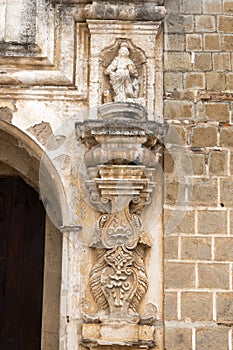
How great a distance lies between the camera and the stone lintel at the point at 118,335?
4.15m

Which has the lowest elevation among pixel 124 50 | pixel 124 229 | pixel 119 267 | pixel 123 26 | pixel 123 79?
pixel 119 267

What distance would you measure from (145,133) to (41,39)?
0.98 metres

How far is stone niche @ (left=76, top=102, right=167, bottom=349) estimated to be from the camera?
Result: 420cm

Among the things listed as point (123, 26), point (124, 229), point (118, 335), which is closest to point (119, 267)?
point (124, 229)

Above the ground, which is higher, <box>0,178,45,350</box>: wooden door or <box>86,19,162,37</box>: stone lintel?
<box>86,19,162,37</box>: stone lintel

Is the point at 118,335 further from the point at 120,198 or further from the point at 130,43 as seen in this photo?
the point at 130,43

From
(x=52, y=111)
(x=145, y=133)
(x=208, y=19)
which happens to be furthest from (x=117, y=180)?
(x=208, y=19)

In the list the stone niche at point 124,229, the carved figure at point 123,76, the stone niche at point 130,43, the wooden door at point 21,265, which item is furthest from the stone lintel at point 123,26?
Answer: the wooden door at point 21,265

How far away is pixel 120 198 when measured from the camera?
435cm

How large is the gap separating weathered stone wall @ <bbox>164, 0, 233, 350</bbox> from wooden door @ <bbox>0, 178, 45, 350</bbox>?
1.22m

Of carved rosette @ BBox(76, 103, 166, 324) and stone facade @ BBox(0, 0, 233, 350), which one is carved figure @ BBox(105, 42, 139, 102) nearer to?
stone facade @ BBox(0, 0, 233, 350)

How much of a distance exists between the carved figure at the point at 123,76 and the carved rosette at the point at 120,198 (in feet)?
0.37

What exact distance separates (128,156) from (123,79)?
534 mm

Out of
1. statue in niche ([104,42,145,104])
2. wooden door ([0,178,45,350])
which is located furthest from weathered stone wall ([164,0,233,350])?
wooden door ([0,178,45,350])
